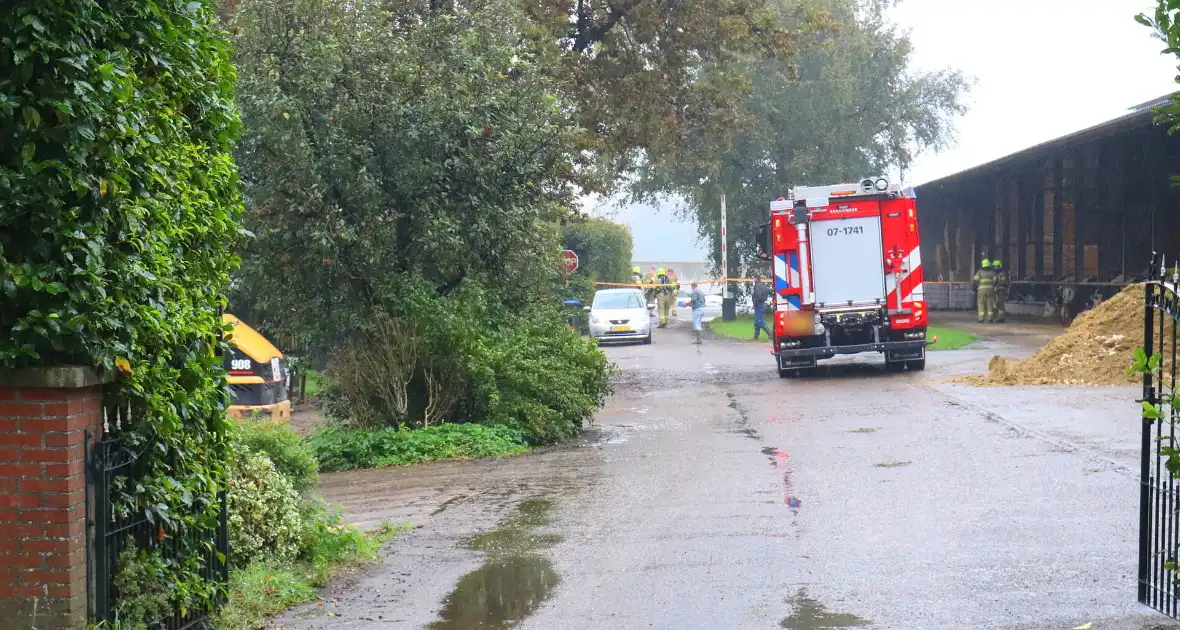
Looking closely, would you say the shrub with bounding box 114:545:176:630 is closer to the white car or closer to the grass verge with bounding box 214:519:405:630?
the grass verge with bounding box 214:519:405:630

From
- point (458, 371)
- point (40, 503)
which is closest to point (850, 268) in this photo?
point (458, 371)

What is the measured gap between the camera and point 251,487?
7875 mm

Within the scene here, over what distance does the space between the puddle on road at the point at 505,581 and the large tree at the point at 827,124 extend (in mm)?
33165

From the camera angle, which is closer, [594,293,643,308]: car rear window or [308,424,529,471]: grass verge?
[308,424,529,471]: grass verge

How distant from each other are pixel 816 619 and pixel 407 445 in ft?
26.3

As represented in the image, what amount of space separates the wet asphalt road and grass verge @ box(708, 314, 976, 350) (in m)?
11.6

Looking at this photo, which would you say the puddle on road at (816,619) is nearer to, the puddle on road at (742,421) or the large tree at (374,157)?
the puddle on road at (742,421)

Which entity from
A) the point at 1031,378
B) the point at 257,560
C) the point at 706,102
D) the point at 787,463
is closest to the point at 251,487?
the point at 257,560

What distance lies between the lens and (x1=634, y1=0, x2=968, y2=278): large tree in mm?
44531

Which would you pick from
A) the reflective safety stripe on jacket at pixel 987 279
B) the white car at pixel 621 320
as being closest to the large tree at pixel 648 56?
the white car at pixel 621 320

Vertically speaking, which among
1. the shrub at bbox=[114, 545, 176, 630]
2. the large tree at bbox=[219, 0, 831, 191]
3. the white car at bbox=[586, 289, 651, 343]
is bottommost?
the shrub at bbox=[114, 545, 176, 630]

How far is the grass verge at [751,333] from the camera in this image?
28.4 metres

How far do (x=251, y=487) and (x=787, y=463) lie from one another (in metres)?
6.22

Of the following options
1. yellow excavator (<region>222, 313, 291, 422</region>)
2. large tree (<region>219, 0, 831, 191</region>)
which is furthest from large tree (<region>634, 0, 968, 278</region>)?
yellow excavator (<region>222, 313, 291, 422</region>)
